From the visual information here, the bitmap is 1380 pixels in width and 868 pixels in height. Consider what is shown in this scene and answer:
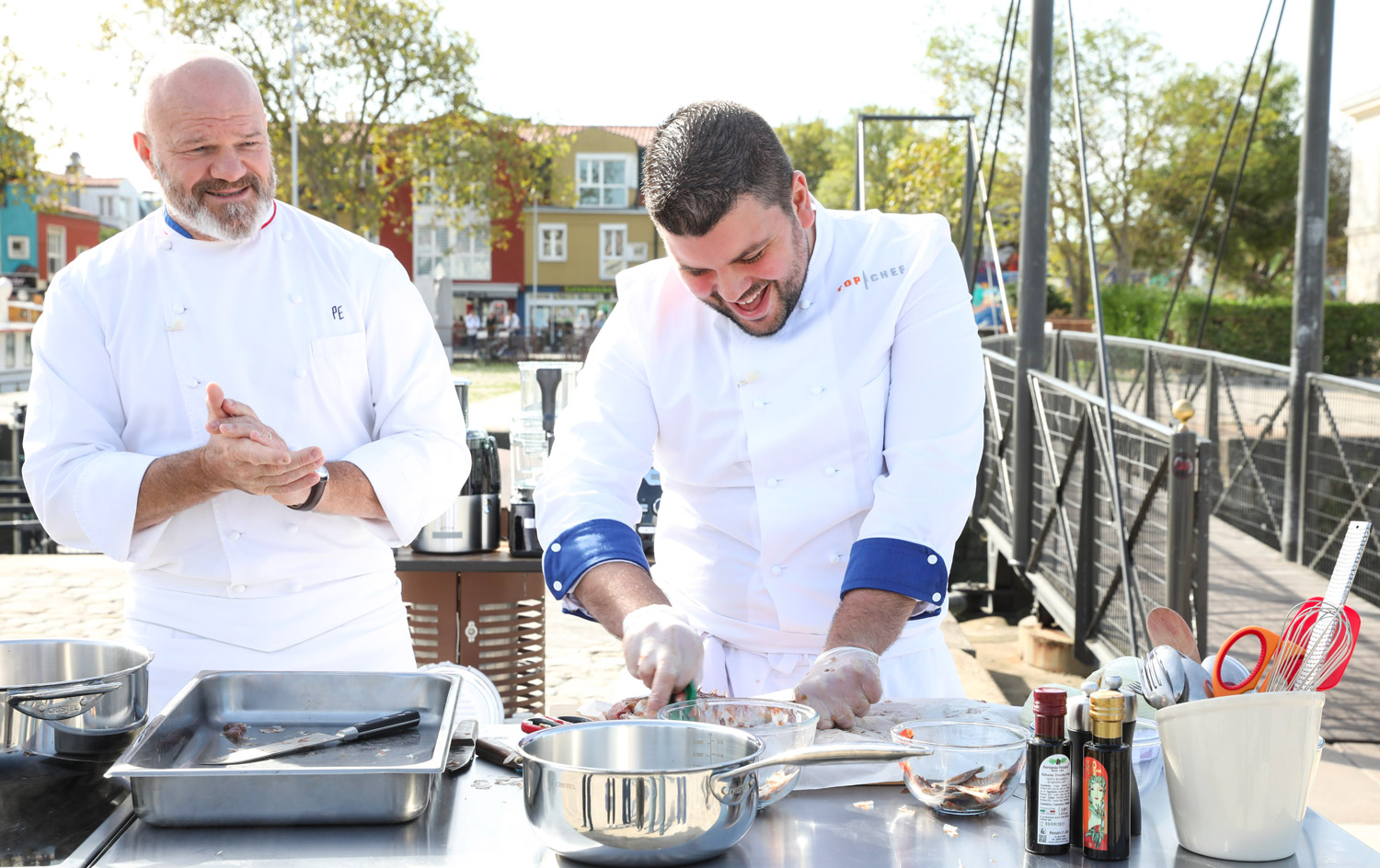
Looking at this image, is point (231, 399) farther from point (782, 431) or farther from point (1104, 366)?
point (1104, 366)

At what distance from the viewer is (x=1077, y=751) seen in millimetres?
1276

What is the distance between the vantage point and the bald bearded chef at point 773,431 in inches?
72.0

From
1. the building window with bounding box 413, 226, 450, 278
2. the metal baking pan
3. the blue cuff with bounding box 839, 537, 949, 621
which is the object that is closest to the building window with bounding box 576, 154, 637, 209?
the building window with bounding box 413, 226, 450, 278

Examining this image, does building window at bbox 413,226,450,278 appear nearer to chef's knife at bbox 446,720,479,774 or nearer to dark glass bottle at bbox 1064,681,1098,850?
chef's knife at bbox 446,720,479,774

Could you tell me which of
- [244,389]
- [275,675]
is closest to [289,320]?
[244,389]

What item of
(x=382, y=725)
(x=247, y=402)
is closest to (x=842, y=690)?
(x=382, y=725)

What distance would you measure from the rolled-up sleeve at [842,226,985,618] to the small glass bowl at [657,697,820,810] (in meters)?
0.37

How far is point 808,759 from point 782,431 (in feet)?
2.98

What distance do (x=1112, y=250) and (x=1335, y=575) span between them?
36118mm

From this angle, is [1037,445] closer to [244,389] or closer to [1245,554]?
[1245,554]

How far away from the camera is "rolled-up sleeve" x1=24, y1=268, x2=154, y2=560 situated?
6.81 feet

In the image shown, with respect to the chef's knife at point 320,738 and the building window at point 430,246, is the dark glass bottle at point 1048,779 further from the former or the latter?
the building window at point 430,246

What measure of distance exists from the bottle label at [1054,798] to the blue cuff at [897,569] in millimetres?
564

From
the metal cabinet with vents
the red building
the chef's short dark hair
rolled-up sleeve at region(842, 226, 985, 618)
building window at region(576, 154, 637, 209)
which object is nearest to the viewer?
the chef's short dark hair
